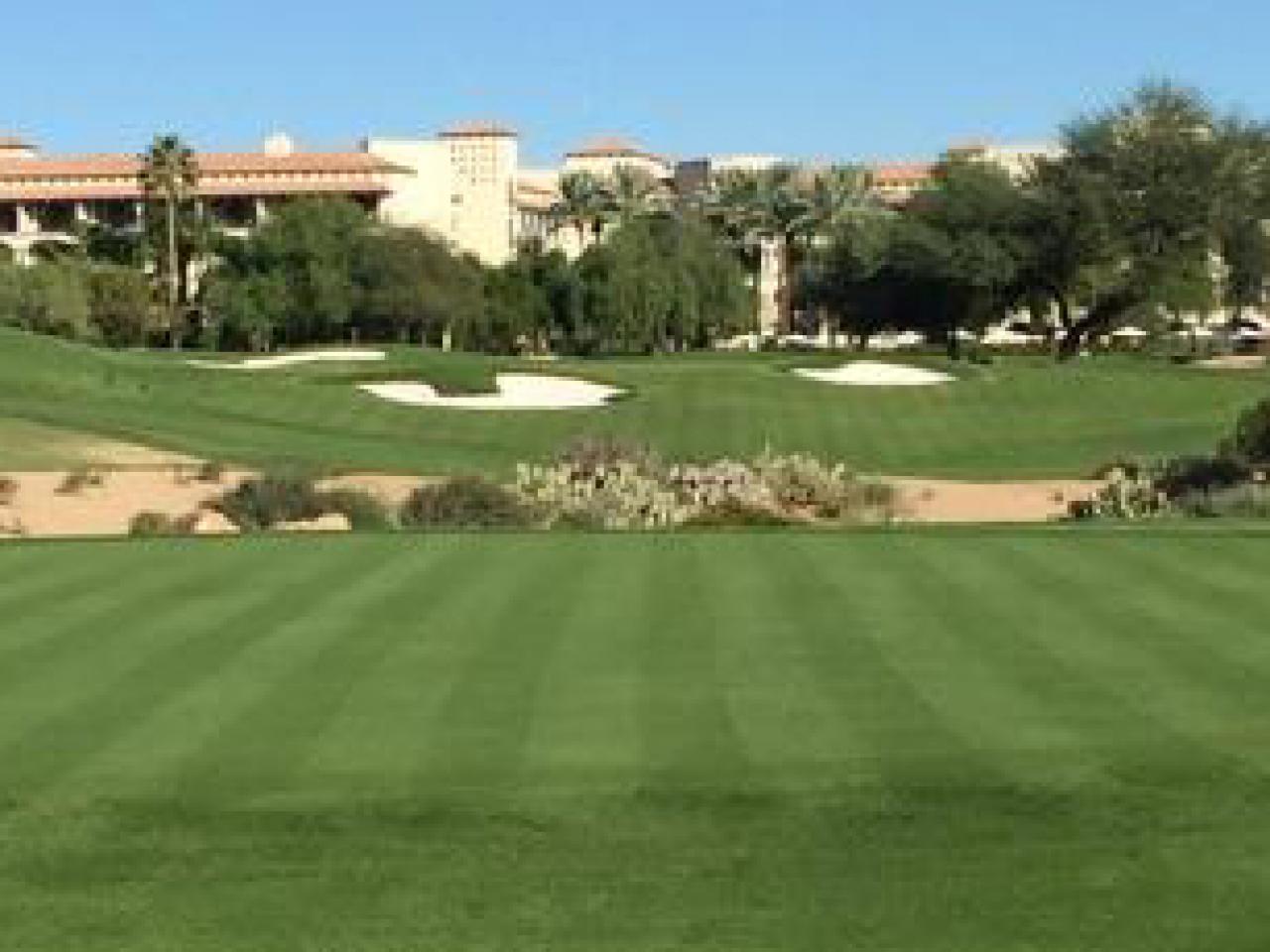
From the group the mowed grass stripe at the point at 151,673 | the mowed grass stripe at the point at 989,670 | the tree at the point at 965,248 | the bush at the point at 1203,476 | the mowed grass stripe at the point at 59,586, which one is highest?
the tree at the point at 965,248

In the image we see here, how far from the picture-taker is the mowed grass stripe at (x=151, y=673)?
36.8 feet

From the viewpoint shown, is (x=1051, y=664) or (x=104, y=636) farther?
(x=104, y=636)

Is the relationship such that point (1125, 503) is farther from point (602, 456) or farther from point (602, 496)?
point (602, 456)

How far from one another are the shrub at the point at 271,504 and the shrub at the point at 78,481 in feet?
11.5

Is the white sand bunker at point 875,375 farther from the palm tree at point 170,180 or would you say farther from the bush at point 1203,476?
the palm tree at point 170,180

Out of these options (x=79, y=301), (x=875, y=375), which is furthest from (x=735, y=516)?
(x=79, y=301)

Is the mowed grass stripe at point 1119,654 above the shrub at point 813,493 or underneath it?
above

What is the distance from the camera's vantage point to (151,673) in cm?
1329

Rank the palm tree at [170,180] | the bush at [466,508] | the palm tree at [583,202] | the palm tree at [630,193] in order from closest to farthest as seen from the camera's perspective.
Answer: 1. the bush at [466,508]
2. the palm tree at [170,180]
3. the palm tree at [630,193]
4. the palm tree at [583,202]

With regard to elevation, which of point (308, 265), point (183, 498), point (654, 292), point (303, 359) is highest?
point (308, 265)

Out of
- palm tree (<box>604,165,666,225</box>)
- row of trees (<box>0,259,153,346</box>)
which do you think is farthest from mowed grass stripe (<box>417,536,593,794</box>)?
palm tree (<box>604,165,666,225</box>)

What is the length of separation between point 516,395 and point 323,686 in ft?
140

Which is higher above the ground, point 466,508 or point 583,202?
point 583,202

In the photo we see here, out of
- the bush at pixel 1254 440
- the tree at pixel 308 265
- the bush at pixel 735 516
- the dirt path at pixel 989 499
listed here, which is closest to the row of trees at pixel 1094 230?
the tree at pixel 308 265
